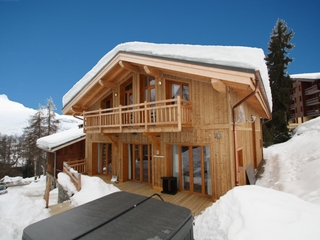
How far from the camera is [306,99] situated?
36.3m

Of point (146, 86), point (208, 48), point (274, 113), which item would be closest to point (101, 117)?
point (146, 86)

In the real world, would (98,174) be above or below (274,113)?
below

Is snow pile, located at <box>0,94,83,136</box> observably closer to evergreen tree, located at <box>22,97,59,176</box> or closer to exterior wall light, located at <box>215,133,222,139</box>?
evergreen tree, located at <box>22,97,59,176</box>

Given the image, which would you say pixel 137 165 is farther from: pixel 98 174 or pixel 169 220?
pixel 169 220

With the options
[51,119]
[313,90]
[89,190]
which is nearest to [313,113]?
[313,90]

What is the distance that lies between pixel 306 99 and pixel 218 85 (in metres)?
41.4

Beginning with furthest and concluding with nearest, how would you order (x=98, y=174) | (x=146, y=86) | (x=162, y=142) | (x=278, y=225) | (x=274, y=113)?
(x=274, y=113), (x=98, y=174), (x=146, y=86), (x=162, y=142), (x=278, y=225)

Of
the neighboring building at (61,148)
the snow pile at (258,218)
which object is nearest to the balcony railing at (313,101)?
the snow pile at (258,218)

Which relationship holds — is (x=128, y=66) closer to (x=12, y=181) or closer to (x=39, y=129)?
(x=39, y=129)

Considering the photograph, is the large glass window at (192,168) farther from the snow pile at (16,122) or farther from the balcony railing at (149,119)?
the snow pile at (16,122)

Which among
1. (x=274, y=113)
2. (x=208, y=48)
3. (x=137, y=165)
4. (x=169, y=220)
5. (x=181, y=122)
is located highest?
(x=208, y=48)

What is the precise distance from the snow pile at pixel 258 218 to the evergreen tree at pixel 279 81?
20.4 meters

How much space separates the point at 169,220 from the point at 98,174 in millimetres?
11409

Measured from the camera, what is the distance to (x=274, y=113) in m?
23.2
